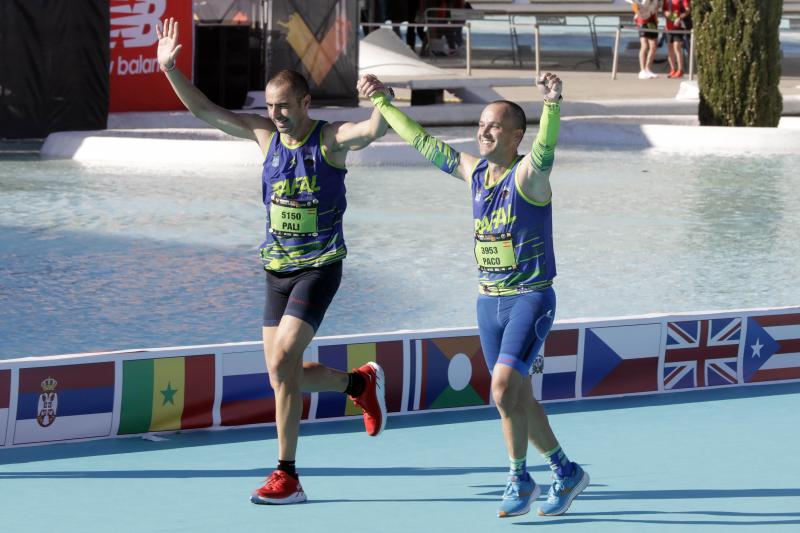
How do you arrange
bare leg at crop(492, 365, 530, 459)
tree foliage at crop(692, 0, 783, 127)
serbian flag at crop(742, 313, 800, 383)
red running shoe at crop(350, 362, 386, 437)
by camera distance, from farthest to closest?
tree foliage at crop(692, 0, 783, 127) → serbian flag at crop(742, 313, 800, 383) → red running shoe at crop(350, 362, 386, 437) → bare leg at crop(492, 365, 530, 459)

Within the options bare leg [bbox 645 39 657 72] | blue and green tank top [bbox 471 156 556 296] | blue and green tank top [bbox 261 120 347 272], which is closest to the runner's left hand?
blue and green tank top [bbox 471 156 556 296]

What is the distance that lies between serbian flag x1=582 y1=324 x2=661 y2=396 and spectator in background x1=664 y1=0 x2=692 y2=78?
21.8 m

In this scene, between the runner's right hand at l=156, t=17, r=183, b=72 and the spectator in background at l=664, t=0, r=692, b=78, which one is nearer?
the runner's right hand at l=156, t=17, r=183, b=72

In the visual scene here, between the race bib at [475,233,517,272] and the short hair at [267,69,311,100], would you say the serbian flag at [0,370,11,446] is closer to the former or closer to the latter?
the short hair at [267,69,311,100]

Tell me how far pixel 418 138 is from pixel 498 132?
17.0 inches

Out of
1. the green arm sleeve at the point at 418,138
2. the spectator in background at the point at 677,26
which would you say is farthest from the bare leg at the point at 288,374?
the spectator in background at the point at 677,26

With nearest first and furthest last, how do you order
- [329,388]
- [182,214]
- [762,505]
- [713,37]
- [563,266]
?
[762,505] → [329,388] → [563,266] → [182,214] → [713,37]

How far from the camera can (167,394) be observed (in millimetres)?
7016

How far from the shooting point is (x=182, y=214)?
46.0 ft

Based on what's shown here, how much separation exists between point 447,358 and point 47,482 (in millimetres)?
2149

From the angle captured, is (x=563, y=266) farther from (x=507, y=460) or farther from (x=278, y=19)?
(x=278, y=19)

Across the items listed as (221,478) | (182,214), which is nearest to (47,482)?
(221,478)

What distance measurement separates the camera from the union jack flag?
800 cm

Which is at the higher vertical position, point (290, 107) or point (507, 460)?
point (290, 107)
